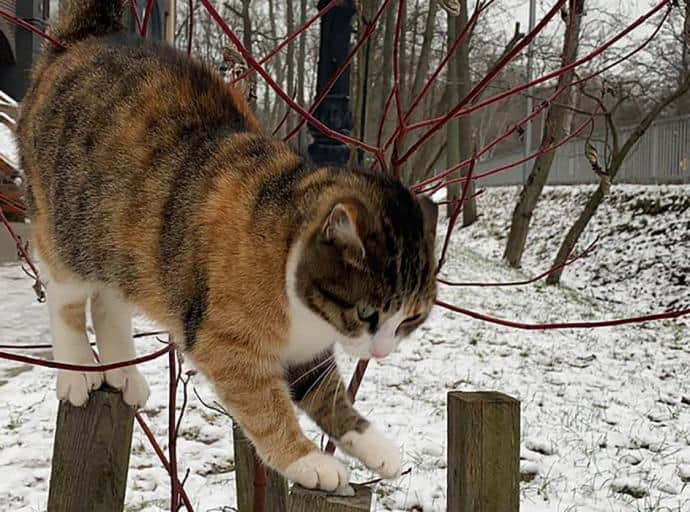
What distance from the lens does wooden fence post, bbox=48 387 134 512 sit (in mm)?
1484

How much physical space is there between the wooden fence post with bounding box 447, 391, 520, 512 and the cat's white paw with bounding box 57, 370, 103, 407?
2.75ft

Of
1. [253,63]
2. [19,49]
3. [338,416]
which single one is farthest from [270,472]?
[19,49]

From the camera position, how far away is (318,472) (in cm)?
110

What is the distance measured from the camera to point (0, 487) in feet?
10.8

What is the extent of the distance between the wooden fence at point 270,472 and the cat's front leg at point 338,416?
122mm

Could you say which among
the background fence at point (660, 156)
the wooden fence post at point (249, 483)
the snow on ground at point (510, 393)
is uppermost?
the background fence at point (660, 156)

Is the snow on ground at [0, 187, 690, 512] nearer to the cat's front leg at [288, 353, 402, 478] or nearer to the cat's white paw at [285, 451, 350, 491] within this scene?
the cat's front leg at [288, 353, 402, 478]

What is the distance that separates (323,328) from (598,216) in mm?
12581

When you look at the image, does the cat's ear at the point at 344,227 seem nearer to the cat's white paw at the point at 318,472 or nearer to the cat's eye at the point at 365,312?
the cat's eye at the point at 365,312

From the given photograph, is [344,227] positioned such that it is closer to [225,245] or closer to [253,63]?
[225,245]

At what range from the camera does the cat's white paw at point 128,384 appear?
5.12 ft

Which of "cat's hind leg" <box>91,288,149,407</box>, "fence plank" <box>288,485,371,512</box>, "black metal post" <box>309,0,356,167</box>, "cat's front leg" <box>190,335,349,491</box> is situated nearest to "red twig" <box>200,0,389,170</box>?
"cat's front leg" <box>190,335,349,491</box>

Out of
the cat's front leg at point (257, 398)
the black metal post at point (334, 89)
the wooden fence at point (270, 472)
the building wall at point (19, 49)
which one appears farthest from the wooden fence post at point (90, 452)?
the building wall at point (19, 49)

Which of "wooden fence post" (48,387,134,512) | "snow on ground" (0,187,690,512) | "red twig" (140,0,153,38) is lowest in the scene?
"snow on ground" (0,187,690,512)
